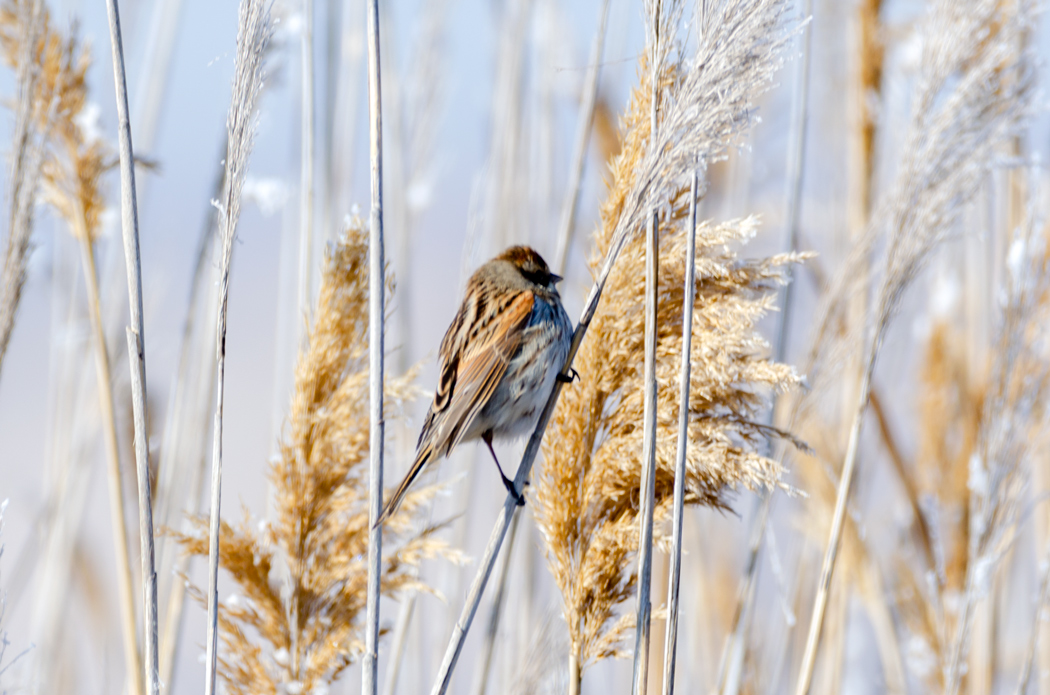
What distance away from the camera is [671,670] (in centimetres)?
135

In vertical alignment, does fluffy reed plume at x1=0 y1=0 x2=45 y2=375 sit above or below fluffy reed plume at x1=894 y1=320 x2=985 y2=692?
above

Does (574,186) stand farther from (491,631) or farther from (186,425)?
(186,425)

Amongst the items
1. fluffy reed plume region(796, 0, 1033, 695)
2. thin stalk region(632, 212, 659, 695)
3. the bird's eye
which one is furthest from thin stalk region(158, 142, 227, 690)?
fluffy reed plume region(796, 0, 1033, 695)

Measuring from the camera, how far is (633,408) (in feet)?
4.83

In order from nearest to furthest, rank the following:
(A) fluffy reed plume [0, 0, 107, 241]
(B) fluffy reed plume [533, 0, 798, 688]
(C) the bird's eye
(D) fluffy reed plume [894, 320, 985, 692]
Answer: (B) fluffy reed plume [533, 0, 798, 688], (A) fluffy reed plume [0, 0, 107, 241], (C) the bird's eye, (D) fluffy reed plume [894, 320, 985, 692]

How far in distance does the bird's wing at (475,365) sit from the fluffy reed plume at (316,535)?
190 millimetres

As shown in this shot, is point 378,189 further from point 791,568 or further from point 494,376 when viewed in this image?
point 791,568

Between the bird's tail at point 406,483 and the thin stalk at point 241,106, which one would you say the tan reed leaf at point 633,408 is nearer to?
the bird's tail at point 406,483

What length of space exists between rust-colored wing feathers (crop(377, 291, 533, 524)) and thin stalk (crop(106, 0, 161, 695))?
48cm

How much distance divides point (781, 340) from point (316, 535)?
1.17m

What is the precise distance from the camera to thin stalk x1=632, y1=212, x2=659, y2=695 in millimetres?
1310

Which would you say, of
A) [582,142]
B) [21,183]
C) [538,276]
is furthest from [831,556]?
[21,183]

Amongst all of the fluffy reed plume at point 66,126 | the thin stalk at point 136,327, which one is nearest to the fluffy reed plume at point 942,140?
the thin stalk at point 136,327

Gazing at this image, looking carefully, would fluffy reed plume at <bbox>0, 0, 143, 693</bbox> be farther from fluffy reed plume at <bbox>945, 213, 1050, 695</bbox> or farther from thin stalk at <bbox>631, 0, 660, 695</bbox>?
fluffy reed plume at <bbox>945, 213, 1050, 695</bbox>
